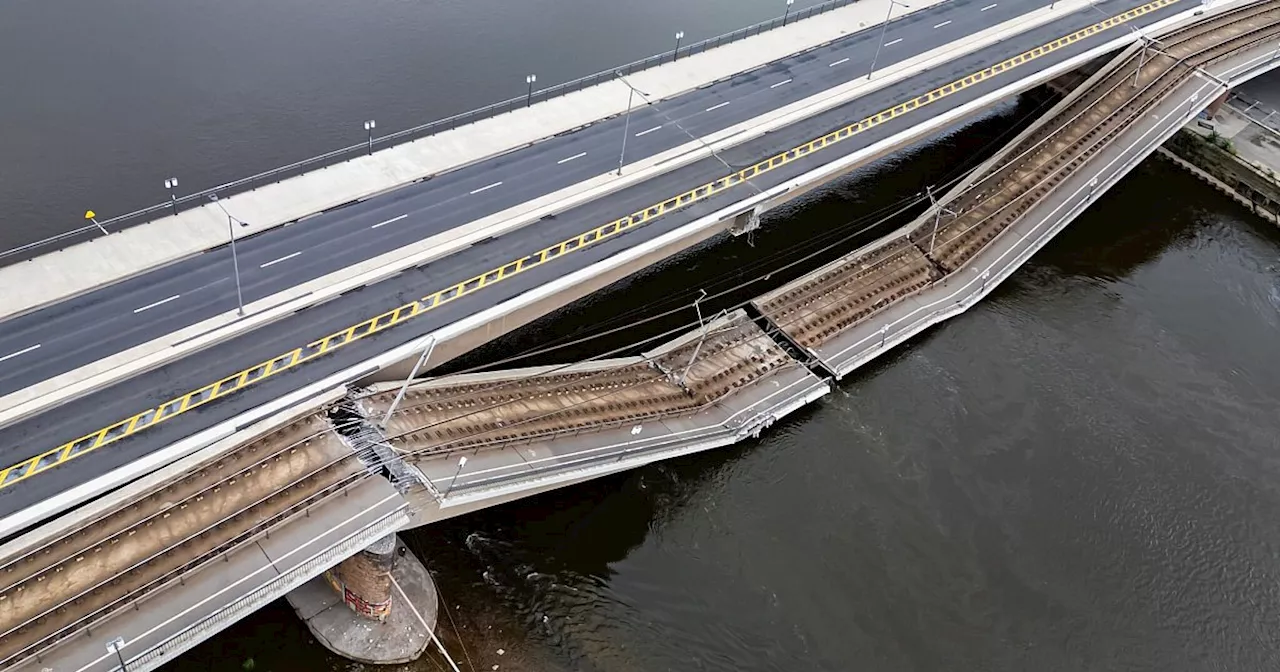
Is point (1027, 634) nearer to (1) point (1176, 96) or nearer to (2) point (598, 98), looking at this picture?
(2) point (598, 98)

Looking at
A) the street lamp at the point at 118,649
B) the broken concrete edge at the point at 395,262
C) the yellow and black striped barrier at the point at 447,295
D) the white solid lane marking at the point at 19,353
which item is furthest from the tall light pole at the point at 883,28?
the street lamp at the point at 118,649

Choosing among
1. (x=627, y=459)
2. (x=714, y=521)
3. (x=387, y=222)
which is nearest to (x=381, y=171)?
(x=387, y=222)

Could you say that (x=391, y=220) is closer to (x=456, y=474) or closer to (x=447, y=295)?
(x=447, y=295)

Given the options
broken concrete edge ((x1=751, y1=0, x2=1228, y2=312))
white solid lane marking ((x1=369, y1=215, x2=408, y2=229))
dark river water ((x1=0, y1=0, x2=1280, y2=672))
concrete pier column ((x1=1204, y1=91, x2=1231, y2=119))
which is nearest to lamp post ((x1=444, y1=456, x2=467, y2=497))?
dark river water ((x1=0, y1=0, x2=1280, y2=672))

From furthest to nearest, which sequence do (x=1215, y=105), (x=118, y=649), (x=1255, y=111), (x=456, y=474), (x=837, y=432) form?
(x=1255, y=111) < (x=1215, y=105) < (x=837, y=432) < (x=456, y=474) < (x=118, y=649)

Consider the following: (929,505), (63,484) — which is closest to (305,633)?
(63,484)

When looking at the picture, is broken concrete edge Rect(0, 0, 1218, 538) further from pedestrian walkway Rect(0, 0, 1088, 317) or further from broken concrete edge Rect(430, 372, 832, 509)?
pedestrian walkway Rect(0, 0, 1088, 317)

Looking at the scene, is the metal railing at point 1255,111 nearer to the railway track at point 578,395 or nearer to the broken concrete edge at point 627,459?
the broken concrete edge at point 627,459
